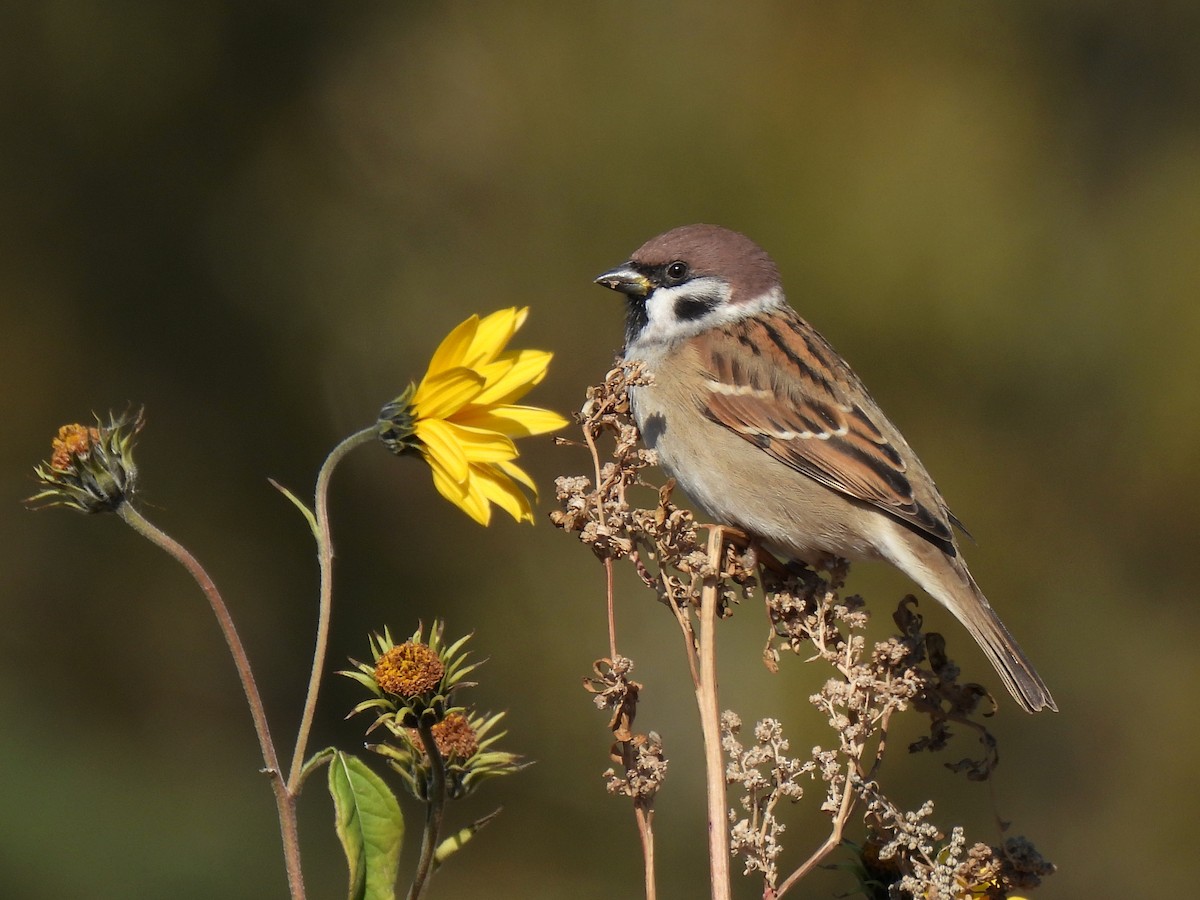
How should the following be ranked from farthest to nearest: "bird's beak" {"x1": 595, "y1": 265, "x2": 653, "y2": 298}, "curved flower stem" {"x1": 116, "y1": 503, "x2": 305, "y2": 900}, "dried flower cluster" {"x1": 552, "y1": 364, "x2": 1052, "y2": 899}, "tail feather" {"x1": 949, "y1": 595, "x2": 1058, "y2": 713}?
"bird's beak" {"x1": 595, "y1": 265, "x2": 653, "y2": 298} → "tail feather" {"x1": 949, "y1": 595, "x2": 1058, "y2": 713} → "dried flower cluster" {"x1": 552, "y1": 364, "x2": 1052, "y2": 899} → "curved flower stem" {"x1": 116, "y1": 503, "x2": 305, "y2": 900}

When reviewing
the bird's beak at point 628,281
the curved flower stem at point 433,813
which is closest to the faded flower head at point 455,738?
the curved flower stem at point 433,813

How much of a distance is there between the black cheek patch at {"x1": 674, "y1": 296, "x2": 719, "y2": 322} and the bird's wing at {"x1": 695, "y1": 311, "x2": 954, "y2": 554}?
0.08 metres

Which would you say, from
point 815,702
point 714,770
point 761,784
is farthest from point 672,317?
point 714,770

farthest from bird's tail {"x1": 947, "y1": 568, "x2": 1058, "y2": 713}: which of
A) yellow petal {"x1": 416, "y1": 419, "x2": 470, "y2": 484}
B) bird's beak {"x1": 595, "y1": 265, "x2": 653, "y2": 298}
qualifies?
yellow petal {"x1": 416, "y1": 419, "x2": 470, "y2": 484}

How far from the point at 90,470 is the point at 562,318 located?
4.45m

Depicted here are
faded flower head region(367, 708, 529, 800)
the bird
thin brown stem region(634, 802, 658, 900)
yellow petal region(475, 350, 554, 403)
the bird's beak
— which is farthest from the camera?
the bird's beak

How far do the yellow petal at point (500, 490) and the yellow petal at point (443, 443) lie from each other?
36mm

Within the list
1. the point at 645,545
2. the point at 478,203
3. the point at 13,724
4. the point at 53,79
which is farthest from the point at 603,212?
the point at 645,545

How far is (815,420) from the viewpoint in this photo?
328cm

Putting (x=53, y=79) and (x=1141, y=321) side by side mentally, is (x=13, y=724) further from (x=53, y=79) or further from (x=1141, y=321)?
(x=1141, y=321)

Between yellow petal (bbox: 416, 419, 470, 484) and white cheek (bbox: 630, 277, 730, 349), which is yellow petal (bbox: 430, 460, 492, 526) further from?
white cheek (bbox: 630, 277, 730, 349)

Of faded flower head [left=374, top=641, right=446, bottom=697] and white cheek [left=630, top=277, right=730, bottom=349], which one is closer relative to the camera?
faded flower head [left=374, top=641, right=446, bottom=697]

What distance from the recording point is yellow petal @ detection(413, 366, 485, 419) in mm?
1708

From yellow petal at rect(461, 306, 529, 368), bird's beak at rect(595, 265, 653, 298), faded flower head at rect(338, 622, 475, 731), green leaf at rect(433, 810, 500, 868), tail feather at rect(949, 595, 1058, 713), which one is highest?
yellow petal at rect(461, 306, 529, 368)
